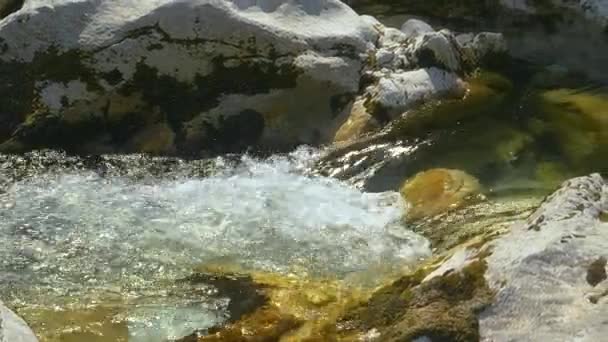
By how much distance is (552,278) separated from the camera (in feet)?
19.3

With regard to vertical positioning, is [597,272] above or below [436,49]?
below

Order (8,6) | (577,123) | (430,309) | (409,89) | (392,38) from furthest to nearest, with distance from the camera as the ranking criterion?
1. (8,6)
2. (392,38)
3. (409,89)
4. (577,123)
5. (430,309)

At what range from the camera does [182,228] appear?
943cm

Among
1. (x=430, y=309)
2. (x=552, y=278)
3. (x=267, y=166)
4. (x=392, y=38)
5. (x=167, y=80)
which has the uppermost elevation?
(x=392, y=38)

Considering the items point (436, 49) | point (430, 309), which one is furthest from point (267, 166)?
point (430, 309)

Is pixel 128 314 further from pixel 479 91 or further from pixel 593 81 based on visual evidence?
pixel 593 81

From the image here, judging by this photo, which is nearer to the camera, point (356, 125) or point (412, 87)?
point (356, 125)

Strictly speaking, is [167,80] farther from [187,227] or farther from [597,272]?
[597,272]

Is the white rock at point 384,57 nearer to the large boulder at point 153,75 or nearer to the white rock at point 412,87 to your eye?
the white rock at point 412,87

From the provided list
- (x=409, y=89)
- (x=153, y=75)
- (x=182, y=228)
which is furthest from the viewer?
(x=409, y=89)

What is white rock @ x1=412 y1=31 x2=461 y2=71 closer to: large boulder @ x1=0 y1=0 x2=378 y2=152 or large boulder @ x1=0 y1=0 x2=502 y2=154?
large boulder @ x1=0 y1=0 x2=502 y2=154

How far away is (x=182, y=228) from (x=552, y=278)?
15.8 ft

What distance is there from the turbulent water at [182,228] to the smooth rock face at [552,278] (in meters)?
2.47

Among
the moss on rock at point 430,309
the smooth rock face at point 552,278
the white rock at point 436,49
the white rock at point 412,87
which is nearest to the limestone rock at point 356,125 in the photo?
the white rock at point 412,87
